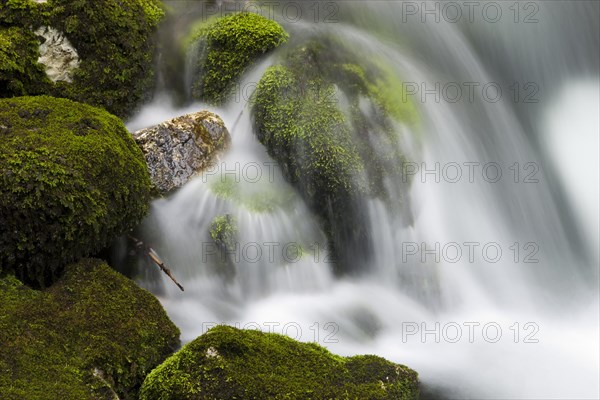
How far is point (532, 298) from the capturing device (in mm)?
7523

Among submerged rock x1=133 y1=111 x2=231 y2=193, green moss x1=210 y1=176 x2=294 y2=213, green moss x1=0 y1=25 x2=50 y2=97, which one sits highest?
green moss x1=0 y1=25 x2=50 y2=97

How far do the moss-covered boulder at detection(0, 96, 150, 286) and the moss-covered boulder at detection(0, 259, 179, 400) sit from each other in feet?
0.71

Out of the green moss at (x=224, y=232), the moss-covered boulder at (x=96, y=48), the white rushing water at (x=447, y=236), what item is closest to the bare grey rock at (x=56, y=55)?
the moss-covered boulder at (x=96, y=48)

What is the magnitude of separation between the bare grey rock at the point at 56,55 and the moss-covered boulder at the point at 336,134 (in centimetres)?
196

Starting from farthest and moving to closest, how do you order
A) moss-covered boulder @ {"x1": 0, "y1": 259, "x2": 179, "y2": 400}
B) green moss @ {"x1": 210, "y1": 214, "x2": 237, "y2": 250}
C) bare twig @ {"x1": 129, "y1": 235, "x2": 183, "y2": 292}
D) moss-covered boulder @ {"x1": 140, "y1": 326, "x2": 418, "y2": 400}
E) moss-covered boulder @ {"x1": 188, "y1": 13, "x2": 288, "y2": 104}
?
moss-covered boulder @ {"x1": 188, "y1": 13, "x2": 288, "y2": 104} < green moss @ {"x1": 210, "y1": 214, "x2": 237, "y2": 250} < bare twig @ {"x1": 129, "y1": 235, "x2": 183, "y2": 292} < moss-covered boulder @ {"x1": 140, "y1": 326, "x2": 418, "y2": 400} < moss-covered boulder @ {"x1": 0, "y1": 259, "x2": 179, "y2": 400}

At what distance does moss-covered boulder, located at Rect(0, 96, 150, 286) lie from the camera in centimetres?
525

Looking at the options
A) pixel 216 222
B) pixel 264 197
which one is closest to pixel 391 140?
pixel 264 197

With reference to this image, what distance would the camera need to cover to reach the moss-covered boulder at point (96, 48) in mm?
7184

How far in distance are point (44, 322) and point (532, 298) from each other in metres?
5.00

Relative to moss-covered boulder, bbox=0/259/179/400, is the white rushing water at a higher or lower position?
higher

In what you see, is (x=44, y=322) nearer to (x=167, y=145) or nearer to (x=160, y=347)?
(x=160, y=347)

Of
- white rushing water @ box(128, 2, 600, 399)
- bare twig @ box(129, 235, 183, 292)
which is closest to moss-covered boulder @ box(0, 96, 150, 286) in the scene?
bare twig @ box(129, 235, 183, 292)

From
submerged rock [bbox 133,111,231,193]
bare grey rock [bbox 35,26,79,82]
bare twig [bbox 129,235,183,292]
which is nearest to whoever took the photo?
bare twig [bbox 129,235,183,292]

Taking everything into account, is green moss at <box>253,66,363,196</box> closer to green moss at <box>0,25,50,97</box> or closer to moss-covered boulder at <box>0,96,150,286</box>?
moss-covered boulder at <box>0,96,150,286</box>
